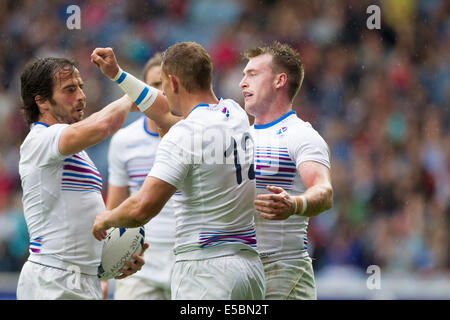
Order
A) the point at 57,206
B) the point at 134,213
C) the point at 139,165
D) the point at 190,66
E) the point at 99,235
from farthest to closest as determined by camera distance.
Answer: the point at 139,165 → the point at 57,206 → the point at 99,235 → the point at 190,66 → the point at 134,213

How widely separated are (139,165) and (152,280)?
87 cm

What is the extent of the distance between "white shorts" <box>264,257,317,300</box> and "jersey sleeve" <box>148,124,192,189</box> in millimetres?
894

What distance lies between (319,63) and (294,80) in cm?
492

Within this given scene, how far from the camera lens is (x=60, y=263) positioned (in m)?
3.98

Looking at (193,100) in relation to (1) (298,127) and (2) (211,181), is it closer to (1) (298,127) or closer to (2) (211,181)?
(2) (211,181)

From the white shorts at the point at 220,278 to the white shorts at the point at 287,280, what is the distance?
35 cm

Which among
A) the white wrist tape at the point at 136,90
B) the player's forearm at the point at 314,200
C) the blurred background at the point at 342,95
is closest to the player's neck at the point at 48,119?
the white wrist tape at the point at 136,90

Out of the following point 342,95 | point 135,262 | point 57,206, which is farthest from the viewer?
point 342,95

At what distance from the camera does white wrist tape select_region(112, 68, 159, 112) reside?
A: 4.12 meters

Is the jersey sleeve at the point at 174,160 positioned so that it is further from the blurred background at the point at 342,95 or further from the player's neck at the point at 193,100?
the blurred background at the point at 342,95

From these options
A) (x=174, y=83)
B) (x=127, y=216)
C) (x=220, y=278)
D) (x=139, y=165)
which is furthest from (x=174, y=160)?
(x=139, y=165)

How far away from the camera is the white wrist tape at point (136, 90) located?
13.5 ft

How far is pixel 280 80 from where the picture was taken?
4.38 m
